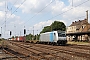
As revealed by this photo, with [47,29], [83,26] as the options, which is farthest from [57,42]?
[47,29]

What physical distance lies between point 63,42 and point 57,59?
2213cm

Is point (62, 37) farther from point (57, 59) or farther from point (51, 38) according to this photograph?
point (57, 59)

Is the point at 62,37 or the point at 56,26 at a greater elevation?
the point at 56,26

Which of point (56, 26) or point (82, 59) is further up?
point (56, 26)

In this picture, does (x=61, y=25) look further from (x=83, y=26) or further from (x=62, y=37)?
(x=62, y=37)

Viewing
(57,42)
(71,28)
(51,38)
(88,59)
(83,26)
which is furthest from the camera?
(71,28)

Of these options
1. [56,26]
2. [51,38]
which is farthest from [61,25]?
[51,38]

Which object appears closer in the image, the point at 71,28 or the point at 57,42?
the point at 57,42

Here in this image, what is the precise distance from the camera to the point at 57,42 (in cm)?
3512

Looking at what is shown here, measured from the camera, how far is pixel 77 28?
10500cm

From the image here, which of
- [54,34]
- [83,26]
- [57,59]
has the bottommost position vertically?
[57,59]

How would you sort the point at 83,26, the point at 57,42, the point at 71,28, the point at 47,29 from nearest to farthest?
1. the point at 57,42
2. the point at 83,26
3. the point at 71,28
4. the point at 47,29

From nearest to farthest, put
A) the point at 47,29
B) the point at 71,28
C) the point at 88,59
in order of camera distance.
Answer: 1. the point at 88,59
2. the point at 71,28
3. the point at 47,29

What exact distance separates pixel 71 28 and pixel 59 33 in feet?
270
